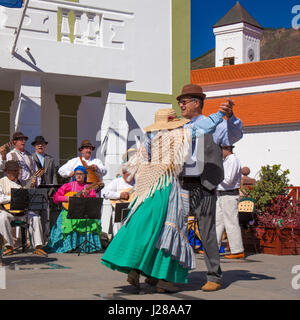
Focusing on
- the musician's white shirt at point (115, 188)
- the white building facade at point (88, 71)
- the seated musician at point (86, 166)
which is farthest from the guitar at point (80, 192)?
the white building facade at point (88, 71)

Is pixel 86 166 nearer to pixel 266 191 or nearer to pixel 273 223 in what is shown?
pixel 266 191

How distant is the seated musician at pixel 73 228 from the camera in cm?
1177

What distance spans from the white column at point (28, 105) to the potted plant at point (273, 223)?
15.8 feet

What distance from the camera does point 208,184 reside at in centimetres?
737

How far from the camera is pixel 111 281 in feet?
A: 25.7

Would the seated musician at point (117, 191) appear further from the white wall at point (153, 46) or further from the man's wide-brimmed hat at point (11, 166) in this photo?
the white wall at point (153, 46)

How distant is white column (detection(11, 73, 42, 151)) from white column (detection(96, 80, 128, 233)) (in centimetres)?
181

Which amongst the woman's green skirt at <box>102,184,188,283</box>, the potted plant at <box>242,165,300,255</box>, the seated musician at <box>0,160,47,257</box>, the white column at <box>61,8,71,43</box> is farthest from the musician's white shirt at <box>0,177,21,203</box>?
the white column at <box>61,8,71,43</box>

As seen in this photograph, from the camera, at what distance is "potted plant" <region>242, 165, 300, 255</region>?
37.6 ft

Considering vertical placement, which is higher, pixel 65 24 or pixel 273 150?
pixel 65 24

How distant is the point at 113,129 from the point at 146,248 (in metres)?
8.54

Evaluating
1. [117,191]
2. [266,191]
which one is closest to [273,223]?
[266,191]

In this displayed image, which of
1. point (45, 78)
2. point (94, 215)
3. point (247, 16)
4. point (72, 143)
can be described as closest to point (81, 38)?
point (45, 78)

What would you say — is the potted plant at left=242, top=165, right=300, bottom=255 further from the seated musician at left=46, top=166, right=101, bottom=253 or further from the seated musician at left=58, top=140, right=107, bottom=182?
the seated musician at left=58, top=140, right=107, bottom=182
